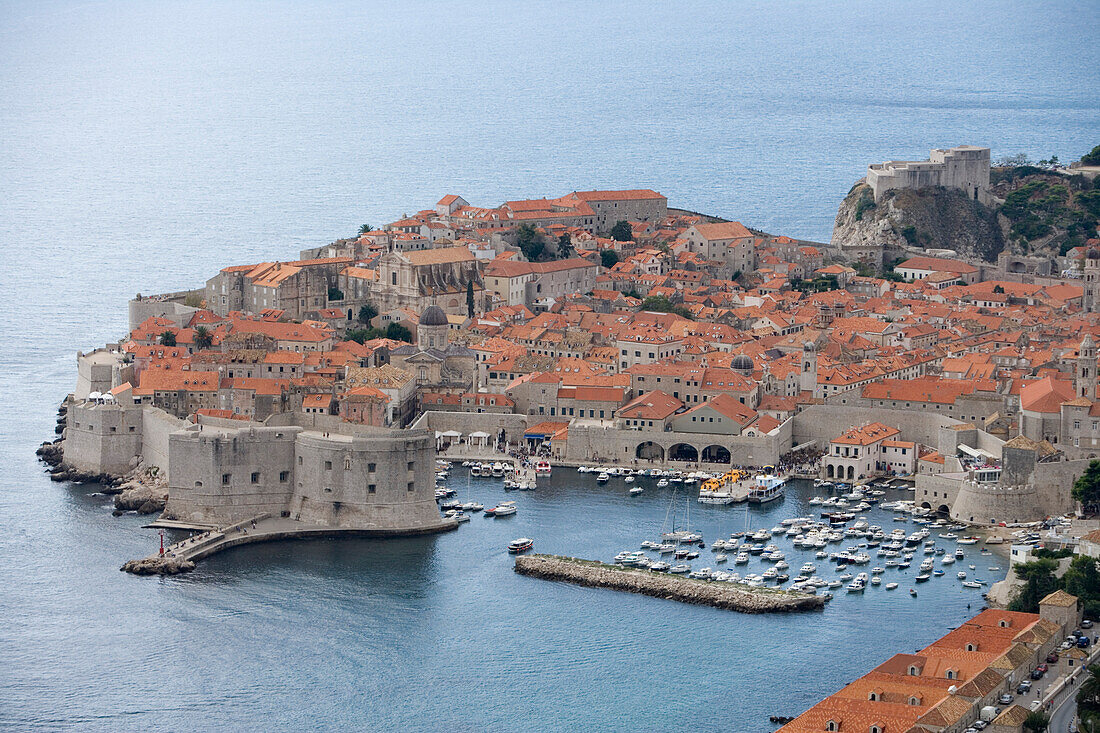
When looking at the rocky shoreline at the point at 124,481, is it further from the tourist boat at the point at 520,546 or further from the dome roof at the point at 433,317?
the dome roof at the point at 433,317

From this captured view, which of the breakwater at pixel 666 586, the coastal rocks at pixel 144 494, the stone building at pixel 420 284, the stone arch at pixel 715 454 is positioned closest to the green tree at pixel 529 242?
the stone building at pixel 420 284

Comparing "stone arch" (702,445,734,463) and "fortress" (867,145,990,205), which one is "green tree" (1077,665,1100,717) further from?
"fortress" (867,145,990,205)

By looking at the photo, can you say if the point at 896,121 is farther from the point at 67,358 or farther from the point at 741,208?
the point at 67,358

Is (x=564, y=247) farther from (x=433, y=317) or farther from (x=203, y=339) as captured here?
(x=203, y=339)

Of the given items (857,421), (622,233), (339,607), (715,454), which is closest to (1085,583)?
(339,607)

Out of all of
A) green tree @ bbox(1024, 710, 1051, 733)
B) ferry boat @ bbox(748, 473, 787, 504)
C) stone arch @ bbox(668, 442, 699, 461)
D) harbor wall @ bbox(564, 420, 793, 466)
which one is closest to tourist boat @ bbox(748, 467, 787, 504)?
ferry boat @ bbox(748, 473, 787, 504)

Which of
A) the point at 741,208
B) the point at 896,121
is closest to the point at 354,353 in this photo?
the point at 741,208
